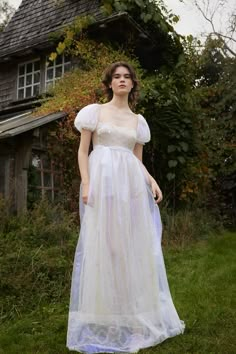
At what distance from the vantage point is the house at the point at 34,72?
22.3 ft

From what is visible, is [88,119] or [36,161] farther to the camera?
[36,161]

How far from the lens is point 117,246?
2.80 m

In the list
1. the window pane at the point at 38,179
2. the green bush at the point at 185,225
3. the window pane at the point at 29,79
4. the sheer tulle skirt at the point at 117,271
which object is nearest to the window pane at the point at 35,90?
the window pane at the point at 29,79

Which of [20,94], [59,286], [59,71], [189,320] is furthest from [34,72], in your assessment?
[189,320]

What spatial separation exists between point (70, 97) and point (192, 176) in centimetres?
281

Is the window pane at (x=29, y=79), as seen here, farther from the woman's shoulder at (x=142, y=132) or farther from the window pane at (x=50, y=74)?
Answer: the woman's shoulder at (x=142, y=132)

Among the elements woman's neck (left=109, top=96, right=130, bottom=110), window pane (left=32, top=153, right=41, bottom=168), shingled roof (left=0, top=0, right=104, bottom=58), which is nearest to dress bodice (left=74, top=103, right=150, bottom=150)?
woman's neck (left=109, top=96, right=130, bottom=110)

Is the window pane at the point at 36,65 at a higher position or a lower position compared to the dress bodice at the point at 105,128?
higher

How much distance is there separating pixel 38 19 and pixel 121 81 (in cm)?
863

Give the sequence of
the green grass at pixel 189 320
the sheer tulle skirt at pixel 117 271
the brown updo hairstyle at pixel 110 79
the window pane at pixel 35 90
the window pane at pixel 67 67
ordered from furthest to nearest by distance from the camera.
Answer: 1. the window pane at pixel 35 90
2. the window pane at pixel 67 67
3. the brown updo hairstyle at pixel 110 79
4. the green grass at pixel 189 320
5. the sheer tulle skirt at pixel 117 271

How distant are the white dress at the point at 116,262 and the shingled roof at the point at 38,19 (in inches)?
265

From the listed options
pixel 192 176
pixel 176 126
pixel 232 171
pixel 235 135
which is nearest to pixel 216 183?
pixel 232 171

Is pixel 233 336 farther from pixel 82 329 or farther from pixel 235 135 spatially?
pixel 235 135

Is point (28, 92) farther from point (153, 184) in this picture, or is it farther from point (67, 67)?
point (153, 184)
